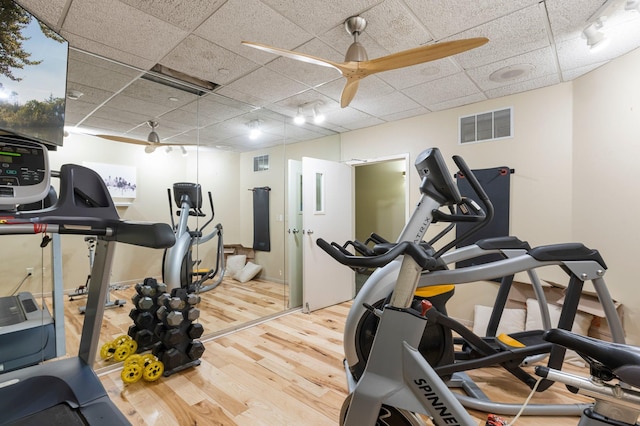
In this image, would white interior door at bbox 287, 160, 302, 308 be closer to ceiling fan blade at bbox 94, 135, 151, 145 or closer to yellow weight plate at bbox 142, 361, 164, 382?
ceiling fan blade at bbox 94, 135, 151, 145

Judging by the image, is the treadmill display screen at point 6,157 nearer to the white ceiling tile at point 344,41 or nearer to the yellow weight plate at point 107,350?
the white ceiling tile at point 344,41

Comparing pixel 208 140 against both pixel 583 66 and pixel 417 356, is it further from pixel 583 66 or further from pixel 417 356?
pixel 583 66

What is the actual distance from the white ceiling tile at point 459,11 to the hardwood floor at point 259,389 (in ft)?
8.41

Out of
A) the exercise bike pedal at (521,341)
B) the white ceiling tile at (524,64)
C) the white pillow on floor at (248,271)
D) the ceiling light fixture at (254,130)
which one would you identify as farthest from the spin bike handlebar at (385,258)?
the white pillow on floor at (248,271)

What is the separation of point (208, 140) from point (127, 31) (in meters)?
1.85

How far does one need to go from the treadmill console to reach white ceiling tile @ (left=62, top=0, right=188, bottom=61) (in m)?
1.09

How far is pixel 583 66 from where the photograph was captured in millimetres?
2602

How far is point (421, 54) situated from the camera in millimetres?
1754

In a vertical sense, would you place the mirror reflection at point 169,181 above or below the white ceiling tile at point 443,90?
below

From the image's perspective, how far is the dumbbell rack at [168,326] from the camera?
241 cm

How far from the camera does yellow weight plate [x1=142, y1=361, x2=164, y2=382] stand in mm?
2283

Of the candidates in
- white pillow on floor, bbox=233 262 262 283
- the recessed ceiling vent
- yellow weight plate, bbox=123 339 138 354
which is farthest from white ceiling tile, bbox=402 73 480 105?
yellow weight plate, bbox=123 339 138 354

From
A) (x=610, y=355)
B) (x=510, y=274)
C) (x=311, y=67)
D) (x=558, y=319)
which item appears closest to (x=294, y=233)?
(x=311, y=67)

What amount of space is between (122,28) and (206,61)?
1.97ft
